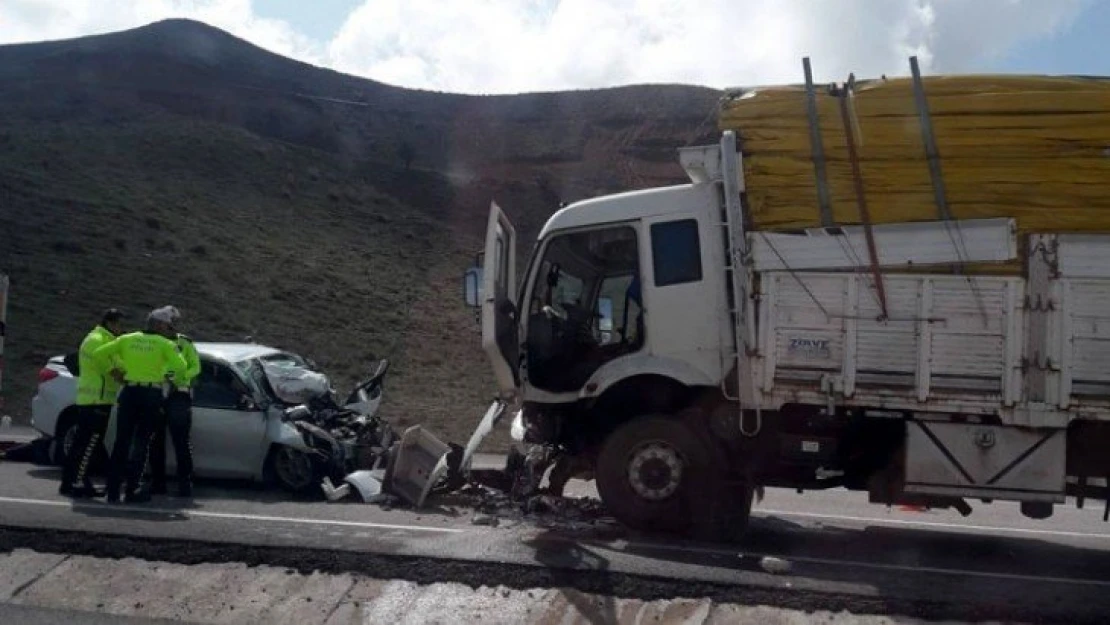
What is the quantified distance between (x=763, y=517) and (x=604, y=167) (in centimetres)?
4451

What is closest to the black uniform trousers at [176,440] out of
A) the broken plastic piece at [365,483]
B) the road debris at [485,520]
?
the broken plastic piece at [365,483]

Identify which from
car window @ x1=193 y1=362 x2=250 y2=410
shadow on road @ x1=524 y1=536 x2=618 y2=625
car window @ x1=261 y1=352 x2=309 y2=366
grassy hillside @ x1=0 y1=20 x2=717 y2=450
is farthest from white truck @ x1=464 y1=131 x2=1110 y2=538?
grassy hillside @ x1=0 y1=20 x2=717 y2=450

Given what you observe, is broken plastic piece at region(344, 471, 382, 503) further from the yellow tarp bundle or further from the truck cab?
the yellow tarp bundle

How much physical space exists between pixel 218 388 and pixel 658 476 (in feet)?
14.8

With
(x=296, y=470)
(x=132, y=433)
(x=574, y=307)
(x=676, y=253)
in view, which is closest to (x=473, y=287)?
(x=574, y=307)

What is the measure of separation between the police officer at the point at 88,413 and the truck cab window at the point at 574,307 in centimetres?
356

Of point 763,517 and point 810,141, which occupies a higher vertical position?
point 810,141

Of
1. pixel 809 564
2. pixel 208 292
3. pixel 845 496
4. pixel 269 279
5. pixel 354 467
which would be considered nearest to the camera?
pixel 809 564

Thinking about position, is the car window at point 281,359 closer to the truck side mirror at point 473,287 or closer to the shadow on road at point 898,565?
the truck side mirror at point 473,287

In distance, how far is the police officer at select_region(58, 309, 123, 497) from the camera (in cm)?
1024

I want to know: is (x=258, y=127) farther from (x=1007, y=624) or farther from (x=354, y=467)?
(x=1007, y=624)

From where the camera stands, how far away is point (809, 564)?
8.18m

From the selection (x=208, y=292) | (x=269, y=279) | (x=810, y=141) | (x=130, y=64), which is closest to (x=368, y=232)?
(x=269, y=279)

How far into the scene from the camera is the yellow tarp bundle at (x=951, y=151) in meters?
8.19
